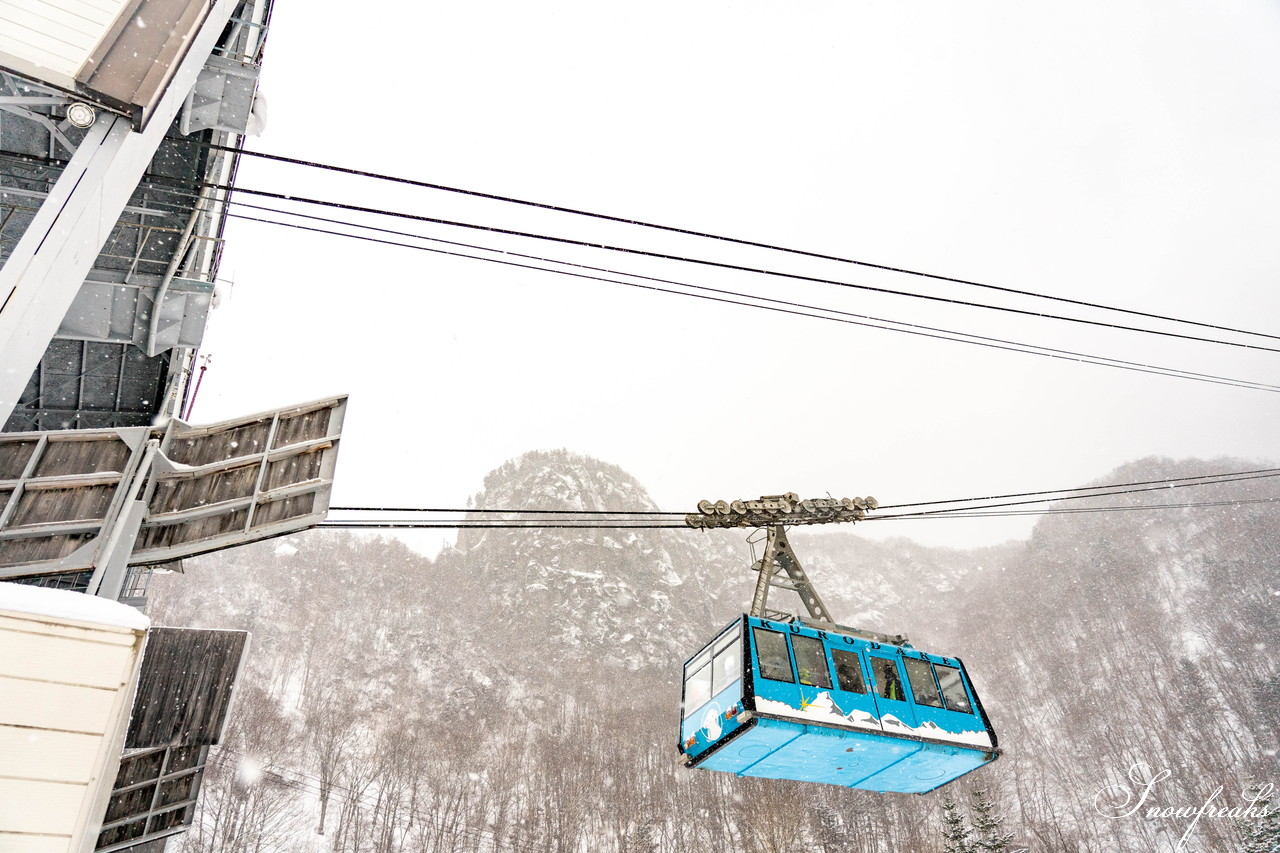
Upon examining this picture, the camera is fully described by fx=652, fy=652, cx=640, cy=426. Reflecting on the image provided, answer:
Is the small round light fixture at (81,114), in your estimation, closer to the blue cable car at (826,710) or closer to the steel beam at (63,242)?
the steel beam at (63,242)

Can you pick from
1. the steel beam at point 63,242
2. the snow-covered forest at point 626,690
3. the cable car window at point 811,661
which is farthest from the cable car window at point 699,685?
the snow-covered forest at point 626,690

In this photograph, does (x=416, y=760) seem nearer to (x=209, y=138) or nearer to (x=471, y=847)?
(x=471, y=847)

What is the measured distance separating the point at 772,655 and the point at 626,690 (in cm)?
5575

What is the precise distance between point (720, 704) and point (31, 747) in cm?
904

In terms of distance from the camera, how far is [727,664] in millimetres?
11203

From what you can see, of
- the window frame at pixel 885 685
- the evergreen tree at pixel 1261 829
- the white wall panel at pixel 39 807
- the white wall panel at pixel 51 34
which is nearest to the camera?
the white wall panel at pixel 39 807

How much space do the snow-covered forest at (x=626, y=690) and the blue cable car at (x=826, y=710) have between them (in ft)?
96.7

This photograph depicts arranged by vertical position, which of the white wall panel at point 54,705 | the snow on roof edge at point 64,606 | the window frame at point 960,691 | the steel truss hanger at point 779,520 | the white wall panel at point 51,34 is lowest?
the white wall panel at point 54,705

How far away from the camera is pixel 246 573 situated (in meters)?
62.1

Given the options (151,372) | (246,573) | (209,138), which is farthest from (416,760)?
(209,138)

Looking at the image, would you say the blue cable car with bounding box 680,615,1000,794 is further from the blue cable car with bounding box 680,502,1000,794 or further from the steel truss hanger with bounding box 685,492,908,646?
the steel truss hanger with bounding box 685,492,908,646

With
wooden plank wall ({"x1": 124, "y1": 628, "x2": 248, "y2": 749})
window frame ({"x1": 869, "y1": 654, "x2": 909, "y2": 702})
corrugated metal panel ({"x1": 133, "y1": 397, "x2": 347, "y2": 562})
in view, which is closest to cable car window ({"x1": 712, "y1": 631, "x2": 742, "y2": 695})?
window frame ({"x1": 869, "y1": 654, "x2": 909, "y2": 702})

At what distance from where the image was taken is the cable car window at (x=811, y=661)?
1095 centimetres

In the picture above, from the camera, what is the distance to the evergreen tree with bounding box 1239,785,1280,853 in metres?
25.1
